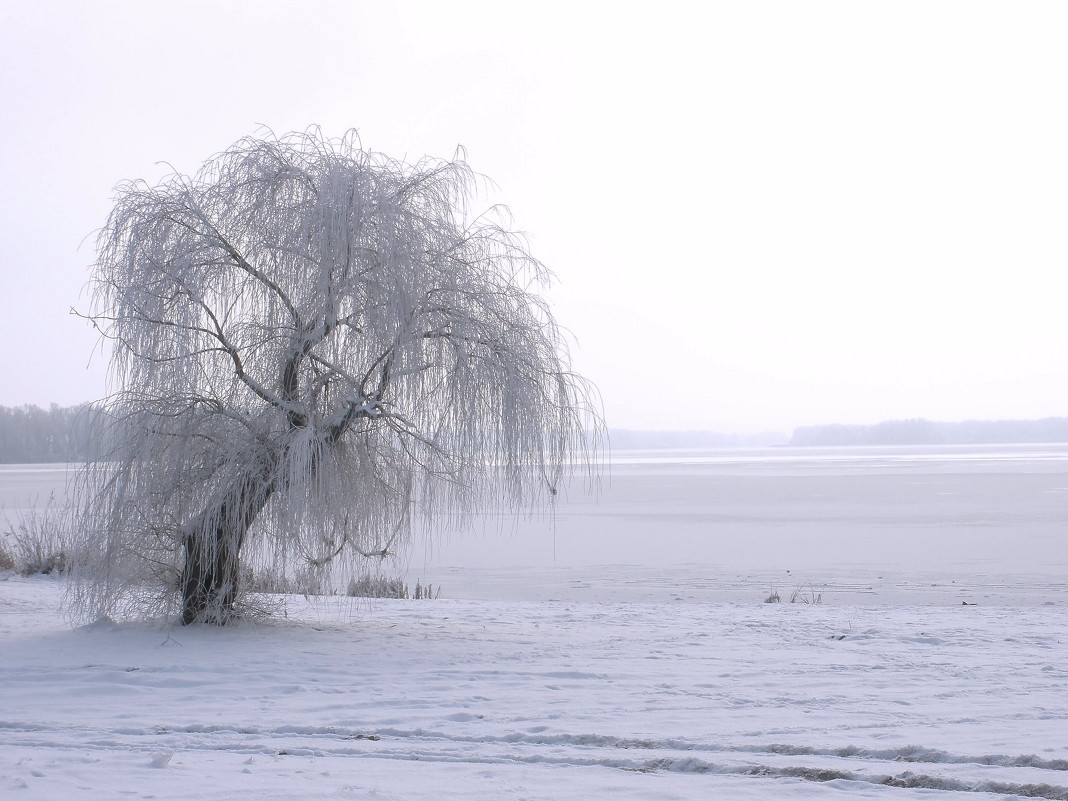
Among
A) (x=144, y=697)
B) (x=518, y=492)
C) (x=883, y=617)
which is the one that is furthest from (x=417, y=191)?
(x=883, y=617)

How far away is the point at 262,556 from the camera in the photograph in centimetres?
912

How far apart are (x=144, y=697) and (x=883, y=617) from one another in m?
7.41

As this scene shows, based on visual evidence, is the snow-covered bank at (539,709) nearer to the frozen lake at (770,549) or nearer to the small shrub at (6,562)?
the frozen lake at (770,549)

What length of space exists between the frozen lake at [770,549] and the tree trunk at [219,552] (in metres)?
3.31

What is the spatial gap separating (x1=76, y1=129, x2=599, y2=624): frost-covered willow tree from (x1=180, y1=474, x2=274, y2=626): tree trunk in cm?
2

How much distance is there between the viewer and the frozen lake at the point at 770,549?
14203 millimetres

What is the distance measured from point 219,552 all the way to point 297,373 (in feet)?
6.06

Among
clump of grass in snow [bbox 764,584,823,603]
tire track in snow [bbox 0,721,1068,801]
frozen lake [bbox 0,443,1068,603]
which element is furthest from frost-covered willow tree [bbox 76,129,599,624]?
clump of grass in snow [bbox 764,584,823,603]

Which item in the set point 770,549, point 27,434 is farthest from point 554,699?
point 27,434

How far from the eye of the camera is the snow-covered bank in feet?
16.0

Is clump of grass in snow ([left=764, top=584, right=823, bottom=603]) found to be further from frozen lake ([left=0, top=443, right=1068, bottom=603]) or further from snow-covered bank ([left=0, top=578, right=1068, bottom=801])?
snow-covered bank ([left=0, top=578, right=1068, bottom=801])

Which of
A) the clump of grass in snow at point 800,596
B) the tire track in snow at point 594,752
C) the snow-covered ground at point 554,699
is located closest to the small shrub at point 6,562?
the snow-covered ground at point 554,699

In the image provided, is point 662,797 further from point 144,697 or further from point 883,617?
point 883,617

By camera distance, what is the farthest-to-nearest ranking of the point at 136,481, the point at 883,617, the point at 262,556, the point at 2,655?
1. the point at 883,617
2. the point at 262,556
3. the point at 136,481
4. the point at 2,655
